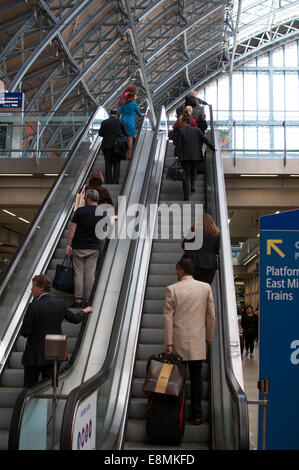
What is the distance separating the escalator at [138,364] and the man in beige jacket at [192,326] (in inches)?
6.6

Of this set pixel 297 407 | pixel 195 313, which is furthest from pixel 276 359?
pixel 195 313

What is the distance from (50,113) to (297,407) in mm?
12245

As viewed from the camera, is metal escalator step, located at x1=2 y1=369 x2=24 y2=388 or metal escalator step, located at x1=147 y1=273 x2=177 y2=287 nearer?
metal escalator step, located at x1=2 y1=369 x2=24 y2=388

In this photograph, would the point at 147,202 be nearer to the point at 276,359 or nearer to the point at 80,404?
the point at 276,359

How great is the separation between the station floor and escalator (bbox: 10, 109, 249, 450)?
184 centimetres

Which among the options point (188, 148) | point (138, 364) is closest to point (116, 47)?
point (188, 148)

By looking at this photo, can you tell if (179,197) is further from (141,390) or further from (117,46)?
(117,46)

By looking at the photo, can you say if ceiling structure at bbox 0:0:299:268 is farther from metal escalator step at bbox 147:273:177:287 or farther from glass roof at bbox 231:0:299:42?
metal escalator step at bbox 147:273:177:287

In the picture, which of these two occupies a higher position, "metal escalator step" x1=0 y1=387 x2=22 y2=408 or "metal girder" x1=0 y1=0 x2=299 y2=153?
"metal girder" x1=0 y1=0 x2=299 y2=153

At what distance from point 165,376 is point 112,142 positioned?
22.6 ft

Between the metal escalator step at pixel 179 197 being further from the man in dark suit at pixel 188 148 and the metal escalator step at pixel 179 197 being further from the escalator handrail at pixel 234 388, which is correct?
the escalator handrail at pixel 234 388

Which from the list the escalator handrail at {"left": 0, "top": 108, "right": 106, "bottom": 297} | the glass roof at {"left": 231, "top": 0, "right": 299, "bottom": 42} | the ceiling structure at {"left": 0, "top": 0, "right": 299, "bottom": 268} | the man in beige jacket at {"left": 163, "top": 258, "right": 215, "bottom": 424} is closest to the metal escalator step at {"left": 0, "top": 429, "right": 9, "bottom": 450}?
the man in beige jacket at {"left": 163, "top": 258, "right": 215, "bottom": 424}

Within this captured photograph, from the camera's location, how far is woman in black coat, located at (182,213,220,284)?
22.8ft
